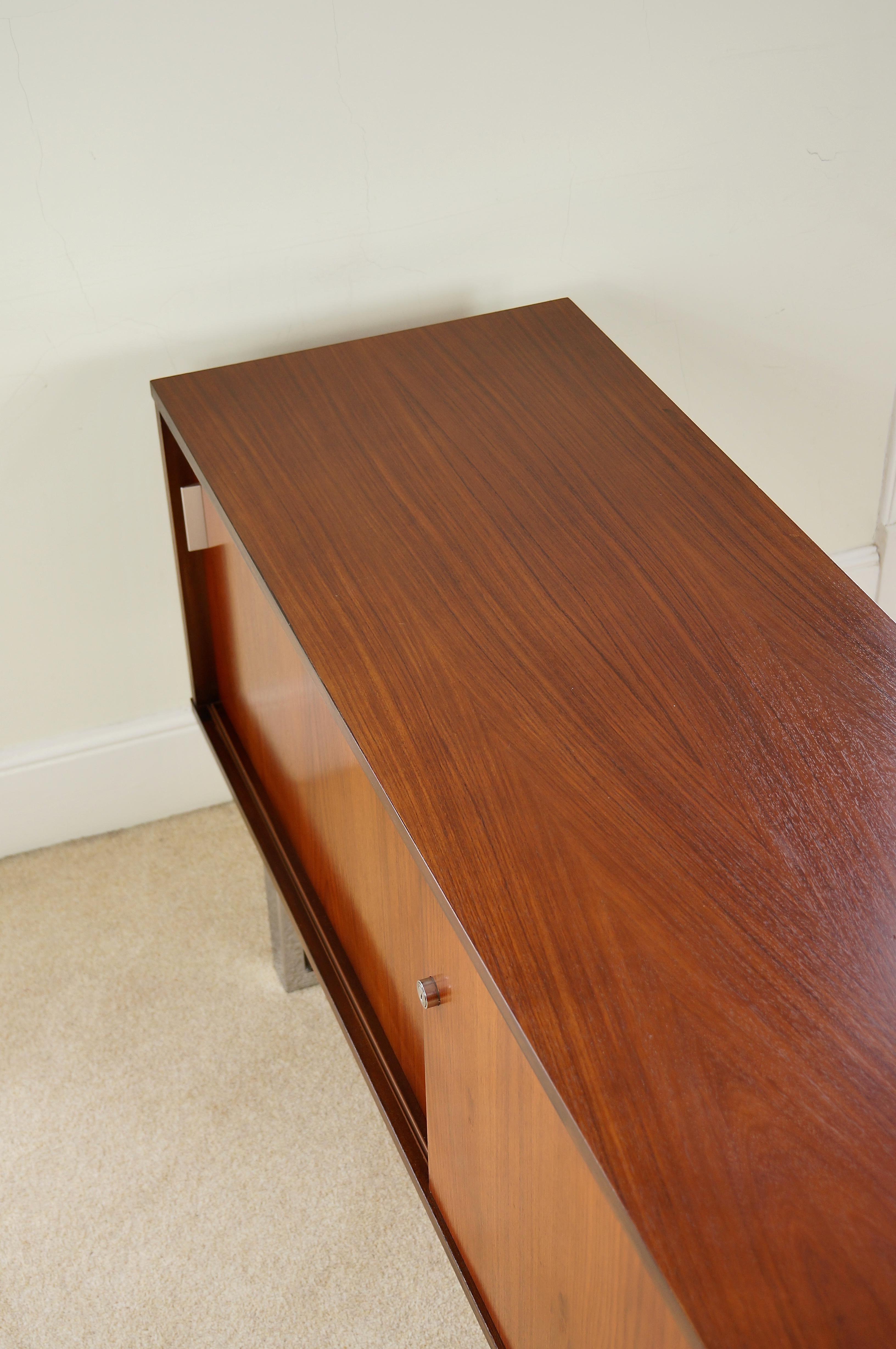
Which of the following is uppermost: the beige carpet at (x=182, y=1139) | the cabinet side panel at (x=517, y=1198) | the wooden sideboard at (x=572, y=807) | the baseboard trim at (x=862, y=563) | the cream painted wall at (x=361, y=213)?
the cream painted wall at (x=361, y=213)

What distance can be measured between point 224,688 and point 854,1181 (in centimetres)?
103

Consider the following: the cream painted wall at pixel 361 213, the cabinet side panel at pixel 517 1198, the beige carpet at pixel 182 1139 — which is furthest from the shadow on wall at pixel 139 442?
the cabinet side panel at pixel 517 1198

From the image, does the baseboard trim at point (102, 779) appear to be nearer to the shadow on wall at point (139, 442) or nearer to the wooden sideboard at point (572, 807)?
the shadow on wall at point (139, 442)

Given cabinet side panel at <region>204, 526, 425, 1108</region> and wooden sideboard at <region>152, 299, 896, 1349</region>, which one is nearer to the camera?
wooden sideboard at <region>152, 299, 896, 1349</region>

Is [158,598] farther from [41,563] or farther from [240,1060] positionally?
[240,1060]

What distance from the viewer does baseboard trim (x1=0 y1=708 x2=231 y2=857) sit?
5.66ft

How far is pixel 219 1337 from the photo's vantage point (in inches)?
49.8

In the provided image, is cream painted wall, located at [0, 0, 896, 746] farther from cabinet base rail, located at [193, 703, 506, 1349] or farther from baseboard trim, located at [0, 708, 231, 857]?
cabinet base rail, located at [193, 703, 506, 1349]

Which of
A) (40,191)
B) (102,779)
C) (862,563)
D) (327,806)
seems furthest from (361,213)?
(862,563)

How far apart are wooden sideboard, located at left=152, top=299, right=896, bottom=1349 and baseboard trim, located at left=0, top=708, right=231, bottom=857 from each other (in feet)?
1.17

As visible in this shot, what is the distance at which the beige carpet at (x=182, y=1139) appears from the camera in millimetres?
1289

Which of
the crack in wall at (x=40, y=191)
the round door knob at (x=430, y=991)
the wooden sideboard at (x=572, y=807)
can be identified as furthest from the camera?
the crack in wall at (x=40, y=191)

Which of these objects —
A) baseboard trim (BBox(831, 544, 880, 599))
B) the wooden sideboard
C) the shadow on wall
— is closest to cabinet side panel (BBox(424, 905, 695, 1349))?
the wooden sideboard

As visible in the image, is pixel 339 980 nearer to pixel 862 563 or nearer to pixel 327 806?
pixel 327 806
